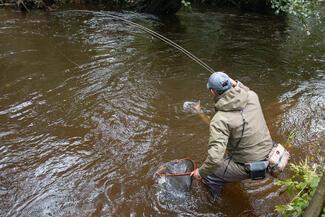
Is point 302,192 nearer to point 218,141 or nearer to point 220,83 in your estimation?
point 218,141

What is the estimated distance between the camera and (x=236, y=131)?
4766 mm

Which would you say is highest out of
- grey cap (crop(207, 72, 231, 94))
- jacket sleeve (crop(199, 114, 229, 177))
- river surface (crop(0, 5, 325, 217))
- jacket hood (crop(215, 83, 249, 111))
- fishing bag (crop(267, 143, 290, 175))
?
grey cap (crop(207, 72, 231, 94))

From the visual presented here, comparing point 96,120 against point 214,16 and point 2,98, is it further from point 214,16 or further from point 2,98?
point 214,16

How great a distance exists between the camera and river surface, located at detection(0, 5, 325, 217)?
573 cm

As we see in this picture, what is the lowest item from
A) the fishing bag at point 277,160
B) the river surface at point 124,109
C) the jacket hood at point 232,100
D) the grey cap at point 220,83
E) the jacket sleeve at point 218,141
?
the river surface at point 124,109

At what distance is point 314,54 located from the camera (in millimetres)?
12914

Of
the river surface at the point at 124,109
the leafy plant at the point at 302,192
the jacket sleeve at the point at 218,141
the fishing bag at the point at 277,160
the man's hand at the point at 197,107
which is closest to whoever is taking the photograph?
the leafy plant at the point at 302,192

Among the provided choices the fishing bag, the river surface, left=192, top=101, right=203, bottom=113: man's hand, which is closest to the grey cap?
the fishing bag

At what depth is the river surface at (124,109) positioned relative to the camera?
5.73m

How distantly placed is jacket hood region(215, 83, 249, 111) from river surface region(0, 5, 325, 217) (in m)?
1.63

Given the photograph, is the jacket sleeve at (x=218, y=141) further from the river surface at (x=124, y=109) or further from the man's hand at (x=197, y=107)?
the man's hand at (x=197, y=107)

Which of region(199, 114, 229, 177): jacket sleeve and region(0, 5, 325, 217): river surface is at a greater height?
region(199, 114, 229, 177): jacket sleeve

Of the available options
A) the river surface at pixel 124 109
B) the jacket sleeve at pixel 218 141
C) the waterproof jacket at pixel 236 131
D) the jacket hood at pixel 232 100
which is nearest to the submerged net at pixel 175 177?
the river surface at pixel 124 109

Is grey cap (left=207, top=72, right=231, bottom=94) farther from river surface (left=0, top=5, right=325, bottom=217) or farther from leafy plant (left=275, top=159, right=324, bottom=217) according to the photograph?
river surface (left=0, top=5, right=325, bottom=217)
